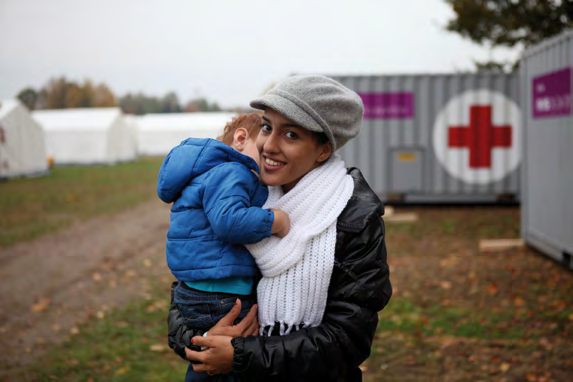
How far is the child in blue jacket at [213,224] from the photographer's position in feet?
6.07

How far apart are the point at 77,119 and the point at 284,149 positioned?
118 ft

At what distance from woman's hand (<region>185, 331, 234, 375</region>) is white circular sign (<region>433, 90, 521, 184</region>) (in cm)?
1183

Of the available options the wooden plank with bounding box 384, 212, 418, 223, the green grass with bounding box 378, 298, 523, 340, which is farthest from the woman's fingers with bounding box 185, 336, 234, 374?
the wooden plank with bounding box 384, 212, 418, 223

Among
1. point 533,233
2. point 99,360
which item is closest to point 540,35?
point 533,233

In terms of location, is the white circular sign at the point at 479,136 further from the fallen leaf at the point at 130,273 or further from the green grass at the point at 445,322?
the fallen leaf at the point at 130,273

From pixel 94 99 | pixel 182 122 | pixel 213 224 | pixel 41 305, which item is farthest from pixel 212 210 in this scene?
pixel 94 99

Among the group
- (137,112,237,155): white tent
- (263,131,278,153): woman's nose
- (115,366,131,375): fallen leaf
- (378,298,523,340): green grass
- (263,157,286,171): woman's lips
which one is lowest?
(378,298,523,340): green grass

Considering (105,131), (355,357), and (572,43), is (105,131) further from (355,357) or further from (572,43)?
(355,357)

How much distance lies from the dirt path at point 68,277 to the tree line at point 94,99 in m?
48.7

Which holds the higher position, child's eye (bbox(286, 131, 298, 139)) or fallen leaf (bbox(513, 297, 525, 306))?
child's eye (bbox(286, 131, 298, 139))

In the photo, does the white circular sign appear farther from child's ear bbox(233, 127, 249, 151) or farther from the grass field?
child's ear bbox(233, 127, 249, 151)

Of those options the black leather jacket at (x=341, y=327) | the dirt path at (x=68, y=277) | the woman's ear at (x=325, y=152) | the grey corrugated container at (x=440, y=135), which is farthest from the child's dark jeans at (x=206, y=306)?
the grey corrugated container at (x=440, y=135)

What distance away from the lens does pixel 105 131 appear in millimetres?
34562

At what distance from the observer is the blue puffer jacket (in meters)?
1.84
